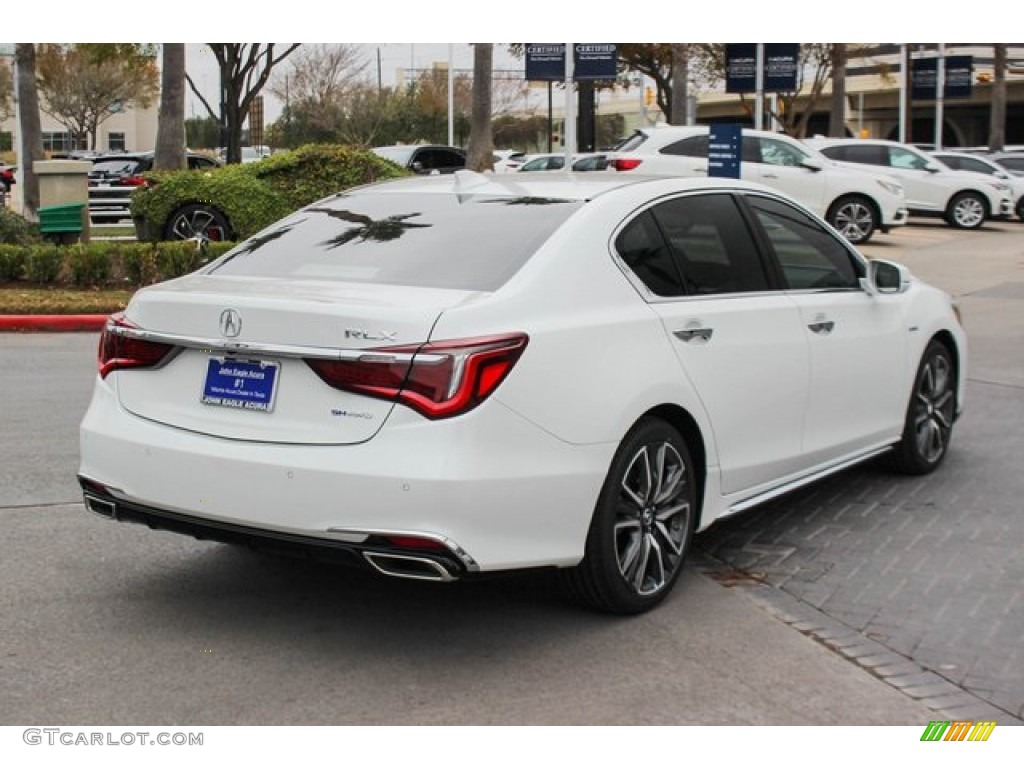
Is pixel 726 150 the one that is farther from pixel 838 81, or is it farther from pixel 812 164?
pixel 838 81

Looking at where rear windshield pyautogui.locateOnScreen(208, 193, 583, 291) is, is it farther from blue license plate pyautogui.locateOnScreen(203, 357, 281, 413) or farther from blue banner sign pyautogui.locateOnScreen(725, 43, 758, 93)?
blue banner sign pyautogui.locateOnScreen(725, 43, 758, 93)

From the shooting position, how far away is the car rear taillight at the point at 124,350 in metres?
4.93

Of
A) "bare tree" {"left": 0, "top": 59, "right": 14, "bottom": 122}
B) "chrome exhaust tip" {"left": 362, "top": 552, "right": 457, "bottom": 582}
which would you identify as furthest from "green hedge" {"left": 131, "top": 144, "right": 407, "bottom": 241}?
"bare tree" {"left": 0, "top": 59, "right": 14, "bottom": 122}

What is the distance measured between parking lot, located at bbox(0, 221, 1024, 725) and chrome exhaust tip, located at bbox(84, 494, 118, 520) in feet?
1.26

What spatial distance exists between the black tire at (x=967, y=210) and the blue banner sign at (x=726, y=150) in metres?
12.1

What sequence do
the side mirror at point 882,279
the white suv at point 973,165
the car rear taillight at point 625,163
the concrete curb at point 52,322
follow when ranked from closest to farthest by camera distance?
the side mirror at point 882,279
the concrete curb at point 52,322
the car rear taillight at point 625,163
the white suv at point 973,165

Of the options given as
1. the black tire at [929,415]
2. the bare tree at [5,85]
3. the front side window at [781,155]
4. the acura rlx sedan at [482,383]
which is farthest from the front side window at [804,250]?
the bare tree at [5,85]

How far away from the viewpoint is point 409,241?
5.33 meters

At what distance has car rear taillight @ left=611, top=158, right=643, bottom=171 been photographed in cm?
2128

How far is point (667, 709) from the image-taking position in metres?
4.24

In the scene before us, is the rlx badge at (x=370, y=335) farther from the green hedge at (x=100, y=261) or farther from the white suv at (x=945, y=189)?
the white suv at (x=945, y=189)
